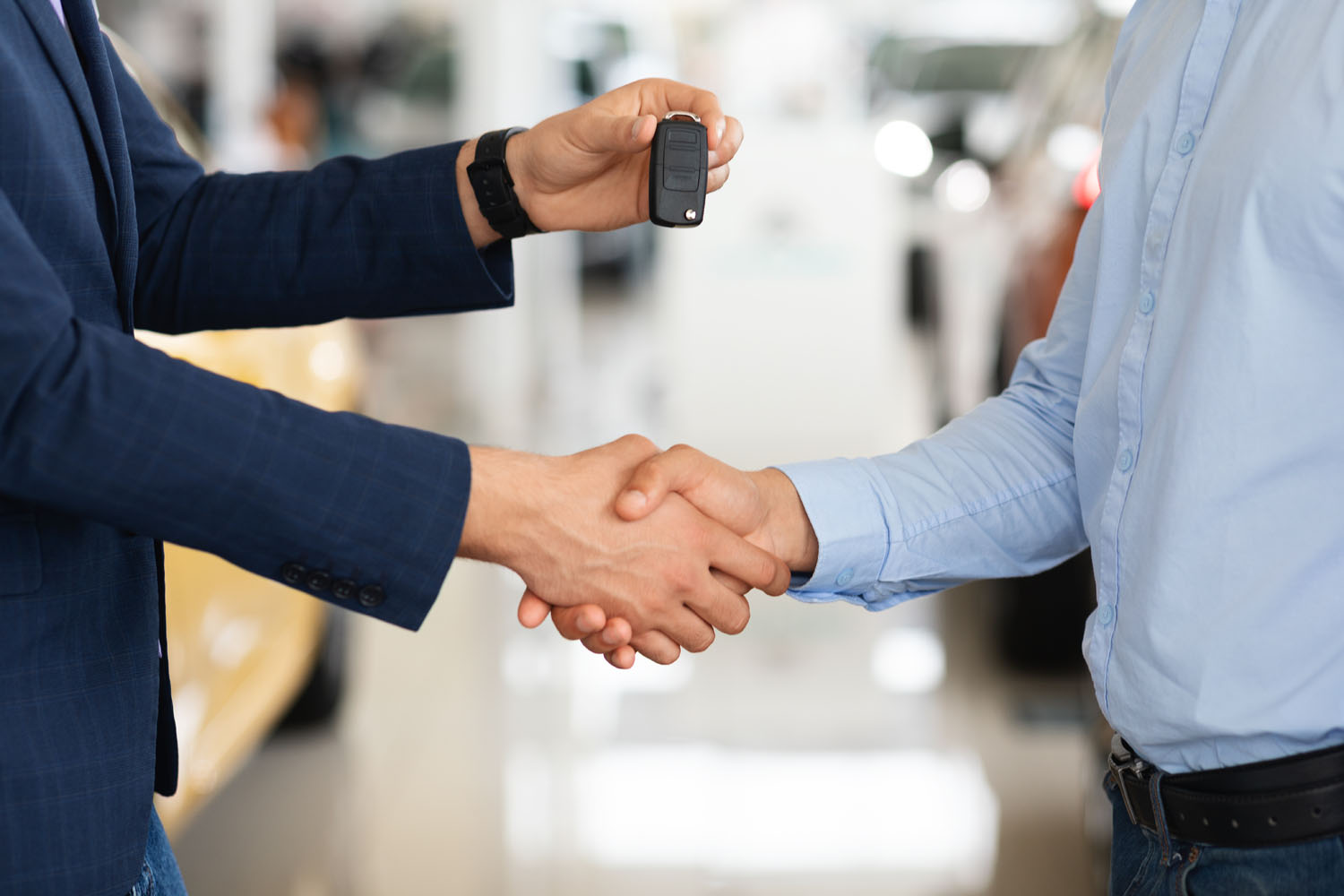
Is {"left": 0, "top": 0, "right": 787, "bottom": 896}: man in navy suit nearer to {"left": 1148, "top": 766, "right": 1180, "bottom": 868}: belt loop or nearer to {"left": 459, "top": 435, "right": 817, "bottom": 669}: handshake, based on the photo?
{"left": 459, "top": 435, "right": 817, "bottom": 669}: handshake

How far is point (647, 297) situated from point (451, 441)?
40.8ft

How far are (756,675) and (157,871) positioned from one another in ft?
8.55

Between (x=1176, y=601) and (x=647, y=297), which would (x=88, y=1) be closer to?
(x=1176, y=601)

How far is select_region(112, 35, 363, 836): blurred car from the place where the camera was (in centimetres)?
204

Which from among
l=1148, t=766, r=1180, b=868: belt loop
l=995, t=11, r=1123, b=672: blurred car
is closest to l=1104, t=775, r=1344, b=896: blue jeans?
l=1148, t=766, r=1180, b=868: belt loop

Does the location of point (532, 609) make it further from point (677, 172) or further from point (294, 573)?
point (677, 172)

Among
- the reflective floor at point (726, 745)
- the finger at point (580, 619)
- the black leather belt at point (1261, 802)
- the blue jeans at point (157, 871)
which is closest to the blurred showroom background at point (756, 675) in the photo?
the reflective floor at point (726, 745)

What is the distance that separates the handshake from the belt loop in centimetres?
48

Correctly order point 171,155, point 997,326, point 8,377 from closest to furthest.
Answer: point 8,377 < point 171,155 < point 997,326

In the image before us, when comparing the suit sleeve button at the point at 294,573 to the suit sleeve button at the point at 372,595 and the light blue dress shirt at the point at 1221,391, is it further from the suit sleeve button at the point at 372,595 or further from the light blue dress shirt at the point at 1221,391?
the light blue dress shirt at the point at 1221,391

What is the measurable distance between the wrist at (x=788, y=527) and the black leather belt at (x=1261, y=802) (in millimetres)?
510

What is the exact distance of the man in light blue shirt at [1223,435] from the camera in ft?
3.03

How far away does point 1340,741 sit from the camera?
94 centimetres

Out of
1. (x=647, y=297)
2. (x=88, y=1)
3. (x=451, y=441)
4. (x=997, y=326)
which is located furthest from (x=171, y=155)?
(x=647, y=297)
